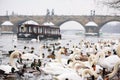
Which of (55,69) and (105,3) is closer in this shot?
(55,69)

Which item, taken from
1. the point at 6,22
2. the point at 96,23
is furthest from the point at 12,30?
the point at 96,23

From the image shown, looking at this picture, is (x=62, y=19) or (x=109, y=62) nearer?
(x=109, y=62)

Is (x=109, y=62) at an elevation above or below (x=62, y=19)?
above

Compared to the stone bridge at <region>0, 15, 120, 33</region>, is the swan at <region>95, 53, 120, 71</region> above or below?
above

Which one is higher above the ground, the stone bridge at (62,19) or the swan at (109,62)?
the swan at (109,62)

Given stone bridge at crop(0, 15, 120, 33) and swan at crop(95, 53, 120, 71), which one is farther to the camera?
stone bridge at crop(0, 15, 120, 33)

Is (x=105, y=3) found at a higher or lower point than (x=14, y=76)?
higher

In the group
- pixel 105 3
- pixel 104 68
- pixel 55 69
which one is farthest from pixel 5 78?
pixel 105 3

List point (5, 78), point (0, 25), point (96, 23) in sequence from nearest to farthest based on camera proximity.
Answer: point (5, 78) → point (96, 23) → point (0, 25)

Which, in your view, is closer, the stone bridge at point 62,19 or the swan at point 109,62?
the swan at point 109,62

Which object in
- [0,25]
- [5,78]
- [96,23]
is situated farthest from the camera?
[0,25]

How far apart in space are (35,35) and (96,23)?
3317 cm

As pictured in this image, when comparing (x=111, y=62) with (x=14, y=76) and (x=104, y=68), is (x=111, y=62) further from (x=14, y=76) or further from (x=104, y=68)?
(x=14, y=76)

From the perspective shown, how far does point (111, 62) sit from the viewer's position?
11.4 meters
